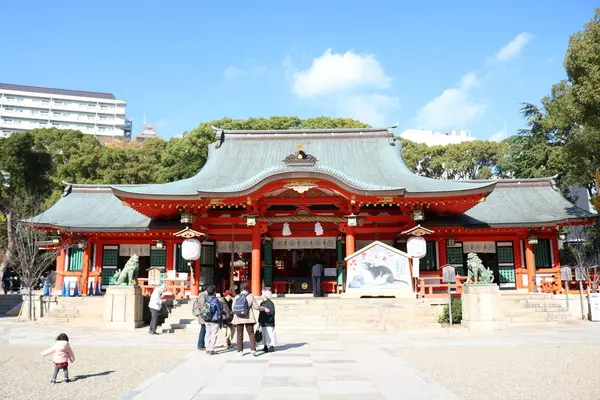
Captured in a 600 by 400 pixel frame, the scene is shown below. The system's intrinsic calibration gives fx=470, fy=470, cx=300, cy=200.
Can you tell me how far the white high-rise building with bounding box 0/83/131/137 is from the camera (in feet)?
297

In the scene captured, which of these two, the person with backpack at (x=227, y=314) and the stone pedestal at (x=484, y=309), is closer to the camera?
the person with backpack at (x=227, y=314)

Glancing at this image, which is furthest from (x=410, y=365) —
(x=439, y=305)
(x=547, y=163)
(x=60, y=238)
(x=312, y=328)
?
(x=547, y=163)

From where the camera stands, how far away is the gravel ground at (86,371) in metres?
7.51

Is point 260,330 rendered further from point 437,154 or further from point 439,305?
point 437,154

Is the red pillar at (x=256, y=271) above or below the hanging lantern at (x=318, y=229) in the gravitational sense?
below

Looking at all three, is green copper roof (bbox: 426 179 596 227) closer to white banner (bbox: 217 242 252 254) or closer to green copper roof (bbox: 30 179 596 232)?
green copper roof (bbox: 30 179 596 232)

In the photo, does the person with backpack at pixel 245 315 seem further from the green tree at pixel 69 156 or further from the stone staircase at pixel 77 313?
the green tree at pixel 69 156

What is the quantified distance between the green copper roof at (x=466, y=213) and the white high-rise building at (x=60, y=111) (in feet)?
248

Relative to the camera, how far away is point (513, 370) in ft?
29.6

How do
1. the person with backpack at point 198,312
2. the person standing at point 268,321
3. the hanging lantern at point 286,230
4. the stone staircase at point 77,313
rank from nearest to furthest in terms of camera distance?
the person standing at point 268,321 < the person with backpack at point 198,312 < the stone staircase at point 77,313 < the hanging lantern at point 286,230

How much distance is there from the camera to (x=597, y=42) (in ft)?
52.7

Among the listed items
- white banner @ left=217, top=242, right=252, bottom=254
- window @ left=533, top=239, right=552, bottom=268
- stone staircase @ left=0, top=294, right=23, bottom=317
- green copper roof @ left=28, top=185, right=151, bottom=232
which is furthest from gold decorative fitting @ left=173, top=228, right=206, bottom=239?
window @ left=533, top=239, right=552, bottom=268

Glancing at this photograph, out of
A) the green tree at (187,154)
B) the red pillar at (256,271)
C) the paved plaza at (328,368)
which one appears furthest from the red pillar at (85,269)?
the green tree at (187,154)

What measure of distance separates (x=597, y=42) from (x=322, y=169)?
1052cm
